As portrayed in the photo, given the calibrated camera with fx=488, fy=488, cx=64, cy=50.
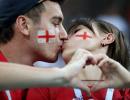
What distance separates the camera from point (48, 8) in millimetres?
2061

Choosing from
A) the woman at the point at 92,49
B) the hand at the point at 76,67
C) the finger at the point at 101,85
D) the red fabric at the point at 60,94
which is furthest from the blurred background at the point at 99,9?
the hand at the point at 76,67

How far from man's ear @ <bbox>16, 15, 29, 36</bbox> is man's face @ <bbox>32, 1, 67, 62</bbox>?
3cm

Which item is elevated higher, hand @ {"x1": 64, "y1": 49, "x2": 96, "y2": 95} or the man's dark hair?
the man's dark hair

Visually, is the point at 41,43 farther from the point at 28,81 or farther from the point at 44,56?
→ the point at 28,81

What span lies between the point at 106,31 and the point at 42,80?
2.54ft

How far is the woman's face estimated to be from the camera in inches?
84.9

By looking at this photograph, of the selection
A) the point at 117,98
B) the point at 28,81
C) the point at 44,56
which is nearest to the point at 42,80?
the point at 28,81

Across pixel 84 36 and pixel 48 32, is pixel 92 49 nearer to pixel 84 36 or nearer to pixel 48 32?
pixel 84 36

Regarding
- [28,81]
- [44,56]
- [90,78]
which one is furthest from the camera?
[90,78]

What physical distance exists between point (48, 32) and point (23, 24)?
0.37 ft

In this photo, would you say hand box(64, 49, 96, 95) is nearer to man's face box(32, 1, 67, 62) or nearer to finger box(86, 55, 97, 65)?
finger box(86, 55, 97, 65)

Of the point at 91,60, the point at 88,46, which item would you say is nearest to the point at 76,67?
the point at 91,60

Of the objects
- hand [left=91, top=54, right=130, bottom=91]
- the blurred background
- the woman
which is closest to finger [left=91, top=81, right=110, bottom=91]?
hand [left=91, top=54, right=130, bottom=91]

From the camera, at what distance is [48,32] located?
208 cm
